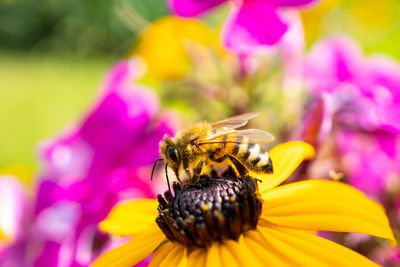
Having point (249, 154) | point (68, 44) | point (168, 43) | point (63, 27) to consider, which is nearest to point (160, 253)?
point (249, 154)

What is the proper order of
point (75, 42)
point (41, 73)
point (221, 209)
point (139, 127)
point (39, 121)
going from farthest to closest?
1. point (75, 42)
2. point (41, 73)
3. point (39, 121)
4. point (139, 127)
5. point (221, 209)

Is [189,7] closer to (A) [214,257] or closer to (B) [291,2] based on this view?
(B) [291,2]

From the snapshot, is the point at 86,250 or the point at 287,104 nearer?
the point at 86,250

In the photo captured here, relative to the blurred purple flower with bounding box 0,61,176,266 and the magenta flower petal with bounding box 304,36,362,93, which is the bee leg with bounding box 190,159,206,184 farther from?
the magenta flower petal with bounding box 304,36,362,93

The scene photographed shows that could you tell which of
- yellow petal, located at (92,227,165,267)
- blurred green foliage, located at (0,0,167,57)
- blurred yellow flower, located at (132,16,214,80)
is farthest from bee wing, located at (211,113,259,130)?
blurred green foliage, located at (0,0,167,57)

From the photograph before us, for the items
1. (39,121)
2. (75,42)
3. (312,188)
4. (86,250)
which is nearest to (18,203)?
(86,250)

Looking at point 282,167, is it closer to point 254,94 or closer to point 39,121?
point 254,94
